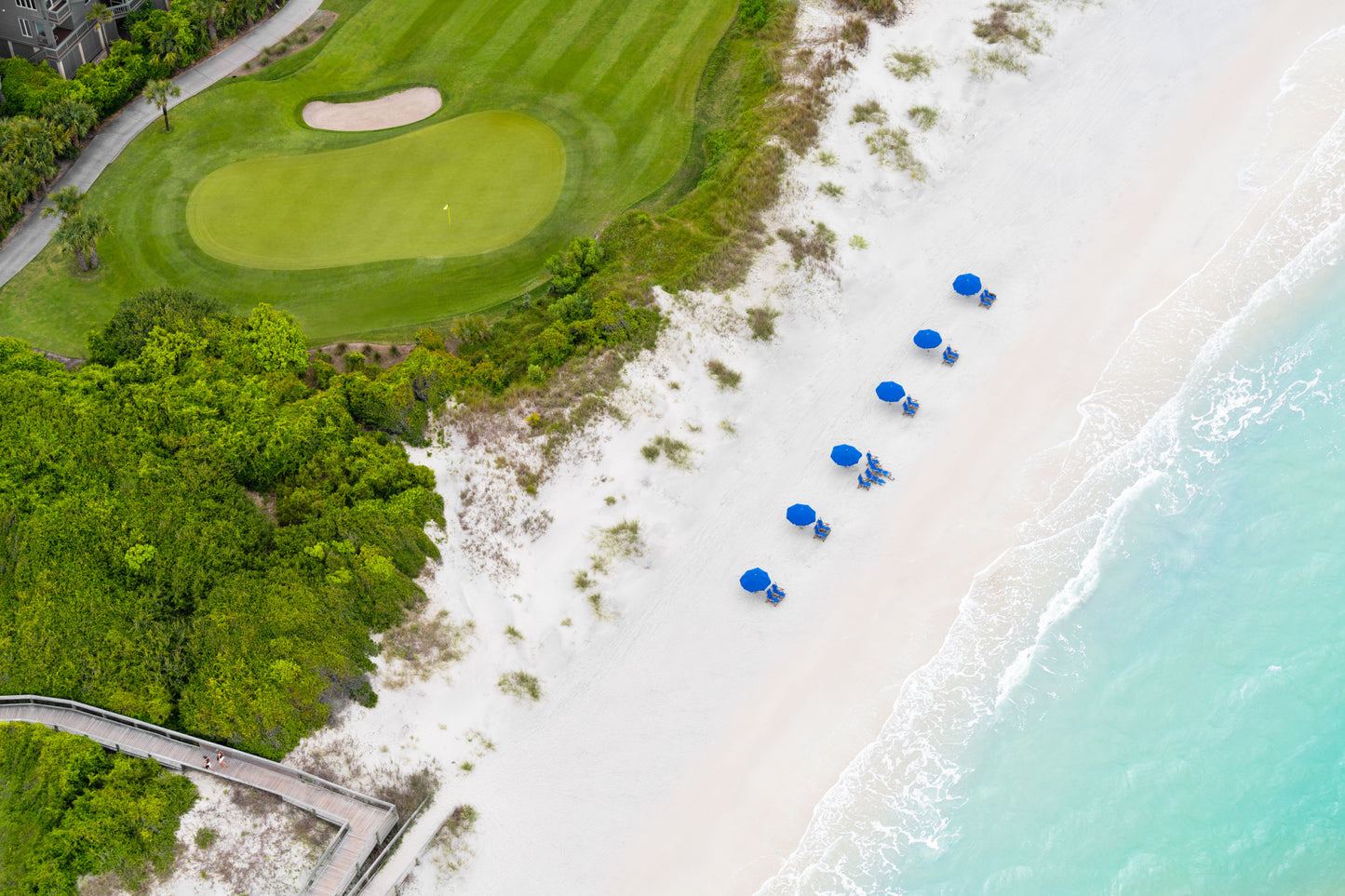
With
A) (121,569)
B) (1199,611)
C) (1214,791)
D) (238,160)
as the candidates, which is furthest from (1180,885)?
(238,160)

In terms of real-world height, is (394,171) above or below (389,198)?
above

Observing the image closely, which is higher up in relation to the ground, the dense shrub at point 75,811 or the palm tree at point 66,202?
the palm tree at point 66,202

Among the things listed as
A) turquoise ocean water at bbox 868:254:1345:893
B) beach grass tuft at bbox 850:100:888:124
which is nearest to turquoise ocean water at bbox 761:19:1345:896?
turquoise ocean water at bbox 868:254:1345:893

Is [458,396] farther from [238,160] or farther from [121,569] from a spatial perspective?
[238,160]

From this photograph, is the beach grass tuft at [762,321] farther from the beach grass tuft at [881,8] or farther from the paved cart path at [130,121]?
the paved cart path at [130,121]

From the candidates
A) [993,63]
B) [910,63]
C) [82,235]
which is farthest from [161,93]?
[993,63]

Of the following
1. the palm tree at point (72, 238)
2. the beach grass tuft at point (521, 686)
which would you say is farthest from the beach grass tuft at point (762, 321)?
the palm tree at point (72, 238)

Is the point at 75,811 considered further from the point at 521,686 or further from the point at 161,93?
the point at 161,93
